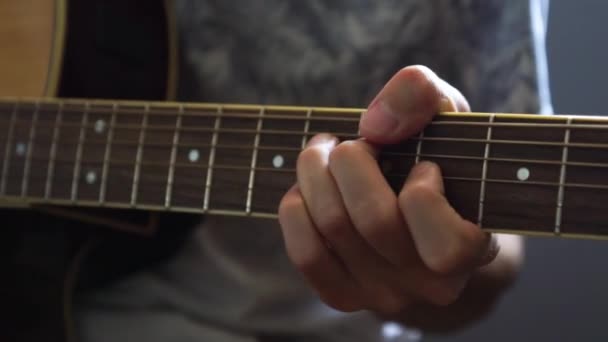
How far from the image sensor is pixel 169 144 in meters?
0.62

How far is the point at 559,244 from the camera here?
1.25 metres

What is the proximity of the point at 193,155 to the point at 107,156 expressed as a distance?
0.11 meters

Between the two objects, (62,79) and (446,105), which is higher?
(62,79)

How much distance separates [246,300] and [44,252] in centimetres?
23

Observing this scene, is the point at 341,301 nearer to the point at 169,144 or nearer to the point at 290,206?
the point at 290,206

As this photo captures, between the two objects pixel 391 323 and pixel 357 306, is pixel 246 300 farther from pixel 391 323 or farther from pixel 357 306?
pixel 357 306

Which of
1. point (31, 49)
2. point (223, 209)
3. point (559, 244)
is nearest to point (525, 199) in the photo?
point (223, 209)

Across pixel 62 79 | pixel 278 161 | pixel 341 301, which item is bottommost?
pixel 341 301

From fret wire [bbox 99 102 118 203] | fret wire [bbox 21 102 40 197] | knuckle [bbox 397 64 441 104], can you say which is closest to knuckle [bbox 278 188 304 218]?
knuckle [bbox 397 64 441 104]

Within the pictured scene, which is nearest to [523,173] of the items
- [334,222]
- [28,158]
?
[334,222]

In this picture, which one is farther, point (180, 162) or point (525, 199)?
point (180, 162)

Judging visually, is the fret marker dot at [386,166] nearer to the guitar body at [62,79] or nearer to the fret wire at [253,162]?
the fret wire at [253,162]

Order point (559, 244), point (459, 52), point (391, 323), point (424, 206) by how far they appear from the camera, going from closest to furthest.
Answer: point (424, 206), point (459, 52), point (391, 323), point (559, 244)

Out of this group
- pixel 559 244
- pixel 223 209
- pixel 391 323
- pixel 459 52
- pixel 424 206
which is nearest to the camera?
pixel 424 206
